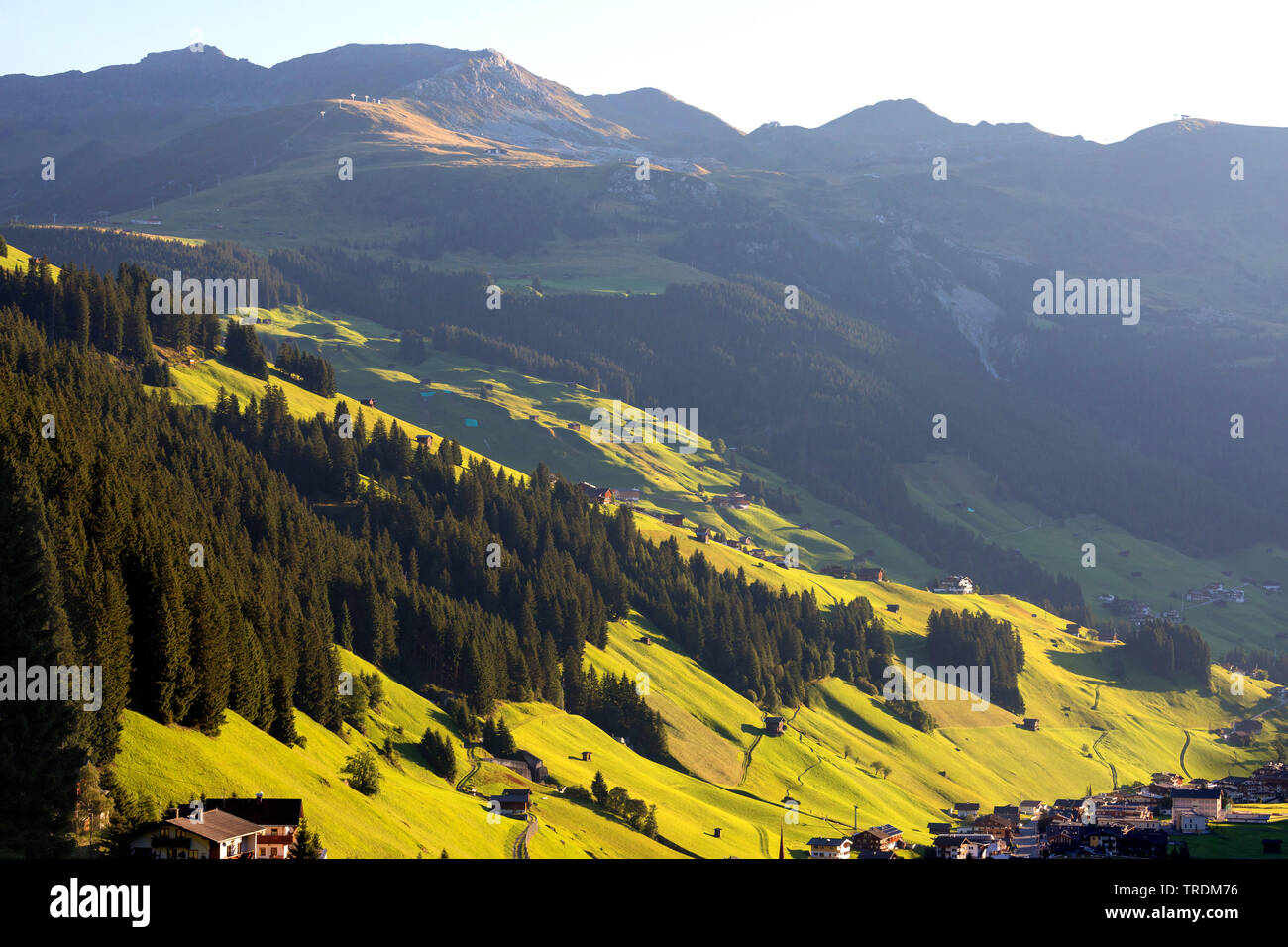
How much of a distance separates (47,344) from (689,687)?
111546mm

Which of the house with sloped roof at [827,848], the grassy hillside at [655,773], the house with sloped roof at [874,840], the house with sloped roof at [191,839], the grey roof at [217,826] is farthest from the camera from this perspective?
the house with sloped roof at [874,840]

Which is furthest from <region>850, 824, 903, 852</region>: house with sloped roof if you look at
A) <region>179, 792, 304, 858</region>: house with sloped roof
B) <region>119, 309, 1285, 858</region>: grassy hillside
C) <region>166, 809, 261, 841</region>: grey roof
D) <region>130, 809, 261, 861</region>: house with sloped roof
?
<region>130, 809, 261, 861</region>: house with sloped roof

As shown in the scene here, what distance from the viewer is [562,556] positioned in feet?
631

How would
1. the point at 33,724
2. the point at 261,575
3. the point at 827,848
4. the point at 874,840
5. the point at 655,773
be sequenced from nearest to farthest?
the point at 33,724
the point at 261,575
the point at 827,848
the point at 874,840
the point at 655,773

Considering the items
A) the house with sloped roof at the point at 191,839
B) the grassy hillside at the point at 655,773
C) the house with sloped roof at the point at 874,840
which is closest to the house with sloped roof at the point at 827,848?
the house with sloped roof at the point at 874,840

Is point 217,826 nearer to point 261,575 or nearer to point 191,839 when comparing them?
point 191,839

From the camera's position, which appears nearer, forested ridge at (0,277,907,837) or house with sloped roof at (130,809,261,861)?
house with sloped roof at (130,809,261,861)

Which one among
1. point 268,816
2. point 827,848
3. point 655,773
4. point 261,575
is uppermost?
point 261,575

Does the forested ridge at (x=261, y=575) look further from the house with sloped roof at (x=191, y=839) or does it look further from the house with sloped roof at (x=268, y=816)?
the house with sloped roof at (x=268, y=816)

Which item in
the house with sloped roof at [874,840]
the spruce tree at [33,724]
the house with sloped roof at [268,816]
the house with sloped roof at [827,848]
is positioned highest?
the spruce tree at [33,724]

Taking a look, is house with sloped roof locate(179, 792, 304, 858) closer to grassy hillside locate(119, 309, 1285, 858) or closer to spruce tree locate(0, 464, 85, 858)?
grassy hillside locate(119, 309, 1285, 858)

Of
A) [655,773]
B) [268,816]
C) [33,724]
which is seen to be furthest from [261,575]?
[33,724]

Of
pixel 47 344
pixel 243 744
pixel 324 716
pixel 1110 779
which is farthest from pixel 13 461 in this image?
pixel 1110 779
